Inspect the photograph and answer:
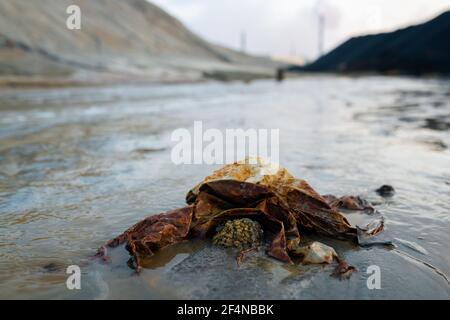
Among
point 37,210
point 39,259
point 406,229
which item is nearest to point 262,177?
point 406,229

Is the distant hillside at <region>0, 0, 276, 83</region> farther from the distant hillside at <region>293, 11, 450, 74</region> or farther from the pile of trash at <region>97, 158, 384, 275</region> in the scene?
the pile of trash at <region>97, 158, 384, 275</region>

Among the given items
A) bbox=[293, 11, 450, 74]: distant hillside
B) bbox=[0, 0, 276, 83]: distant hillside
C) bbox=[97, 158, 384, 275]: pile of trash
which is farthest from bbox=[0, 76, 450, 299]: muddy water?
bbox=[293, 11, 450, 74]: distant hillside

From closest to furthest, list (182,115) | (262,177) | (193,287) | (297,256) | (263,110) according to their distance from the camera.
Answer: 1. (193,287)
2. (297,256)
3. (262,177)
4. (182,115)
5. (263,110)

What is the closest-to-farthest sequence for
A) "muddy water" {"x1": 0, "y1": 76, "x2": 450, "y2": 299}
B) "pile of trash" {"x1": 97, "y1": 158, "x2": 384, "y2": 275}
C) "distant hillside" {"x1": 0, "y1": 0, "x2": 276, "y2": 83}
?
"muddy water" {"x1": 0, "y1": 76, "x2": 450, "y2": 299}, "pile of trash" {"x1": 97, "y1": 158, "x2": 384, "y2": 275}, "distant hillside" {"x1": 0, "y1": 0, "x2": 276, "y2": 83}

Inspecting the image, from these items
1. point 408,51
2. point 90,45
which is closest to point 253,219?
point 90,45
